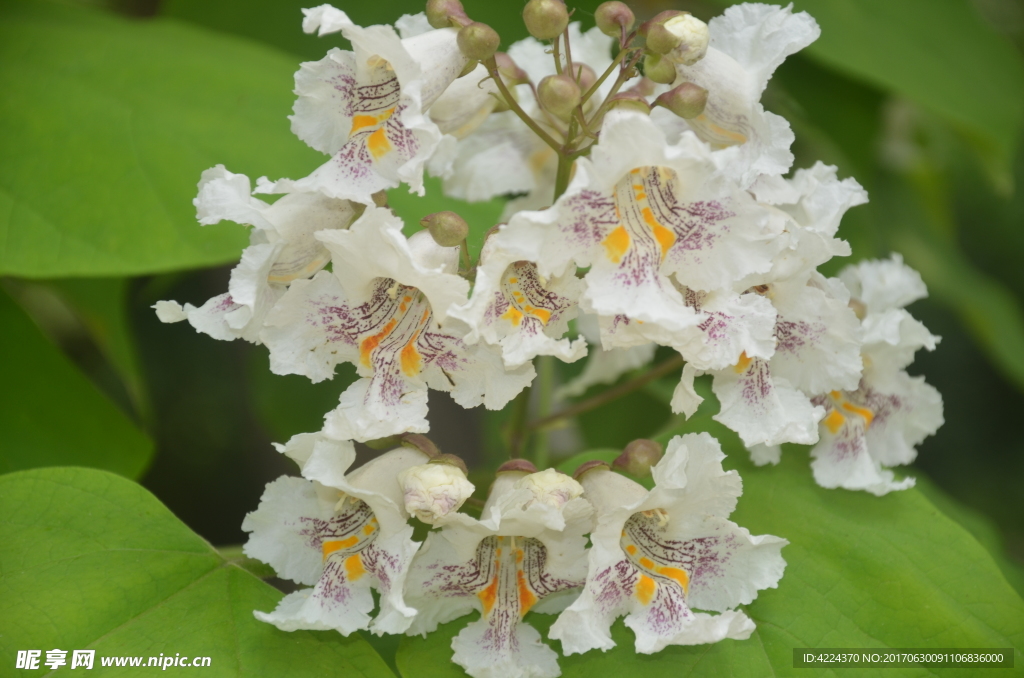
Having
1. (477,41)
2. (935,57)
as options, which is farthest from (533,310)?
(935,57)

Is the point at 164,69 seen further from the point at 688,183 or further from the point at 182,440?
the point at 182,440

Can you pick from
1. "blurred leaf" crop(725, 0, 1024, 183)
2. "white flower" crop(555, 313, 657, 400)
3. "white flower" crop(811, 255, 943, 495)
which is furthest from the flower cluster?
→ "blurred leaf" crop(725, 0, 1024, 183)

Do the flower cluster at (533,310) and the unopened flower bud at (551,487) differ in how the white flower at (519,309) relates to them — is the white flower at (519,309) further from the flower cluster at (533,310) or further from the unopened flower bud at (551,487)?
the unopened flower bud at (551,487)

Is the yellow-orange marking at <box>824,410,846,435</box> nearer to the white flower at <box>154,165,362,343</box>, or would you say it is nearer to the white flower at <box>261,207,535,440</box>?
the white flower at <box>261,207,535,440</box>

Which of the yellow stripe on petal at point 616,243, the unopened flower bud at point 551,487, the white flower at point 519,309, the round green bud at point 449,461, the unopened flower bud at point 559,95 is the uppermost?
the unopened flower bud at point 559,95

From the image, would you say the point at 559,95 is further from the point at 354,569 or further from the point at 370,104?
the point at 354,569

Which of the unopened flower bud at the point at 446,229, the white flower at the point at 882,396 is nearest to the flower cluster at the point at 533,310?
the unopened flower bud at the point at 446,229

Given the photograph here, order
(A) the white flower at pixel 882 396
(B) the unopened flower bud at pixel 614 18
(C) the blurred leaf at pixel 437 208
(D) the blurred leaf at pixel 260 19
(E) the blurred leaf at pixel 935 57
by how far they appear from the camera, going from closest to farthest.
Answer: (B) the unopened flower bud at pixel 614 18
(A) the white flower at pixel 882 396
(C) the blurred leaf at pixel 437 208
(E) the blurred leaf at pixel 935 57
(D) the blurred leaf at pixel 260 19

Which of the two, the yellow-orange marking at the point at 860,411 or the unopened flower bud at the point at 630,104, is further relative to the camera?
the yellow-orange marking at the point at 860,411
